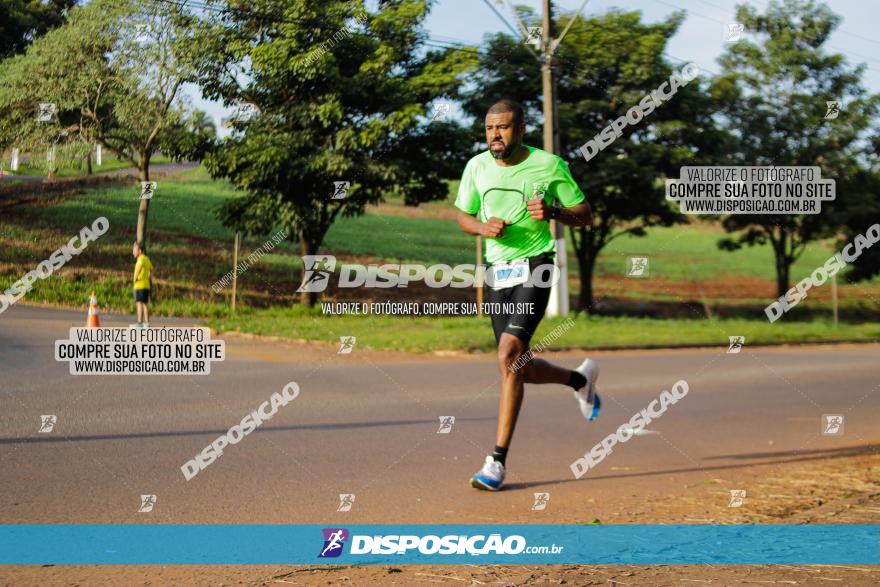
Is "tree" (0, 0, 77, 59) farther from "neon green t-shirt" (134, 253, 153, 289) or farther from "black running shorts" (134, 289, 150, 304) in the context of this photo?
"black running shorts" (134, 289, 150, 304)

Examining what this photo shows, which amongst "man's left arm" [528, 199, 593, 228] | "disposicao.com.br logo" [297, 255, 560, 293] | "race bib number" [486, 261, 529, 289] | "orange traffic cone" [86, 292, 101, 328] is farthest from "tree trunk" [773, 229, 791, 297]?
"race bib number" [486, 261, 529, 289]

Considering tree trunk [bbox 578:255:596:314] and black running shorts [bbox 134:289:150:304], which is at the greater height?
black running shorts [bbox 134:289:150:304]

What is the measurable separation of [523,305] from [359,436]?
242 cm

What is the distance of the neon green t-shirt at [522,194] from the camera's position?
527 cm

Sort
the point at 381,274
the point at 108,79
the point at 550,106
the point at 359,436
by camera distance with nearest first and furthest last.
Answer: the point at 359,436, the point at 108,79, the point at 550,106, the point at 381,274

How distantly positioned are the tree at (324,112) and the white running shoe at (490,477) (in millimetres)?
9994

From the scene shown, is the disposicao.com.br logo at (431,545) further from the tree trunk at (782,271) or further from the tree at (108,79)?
the tree trunk at (782,271)

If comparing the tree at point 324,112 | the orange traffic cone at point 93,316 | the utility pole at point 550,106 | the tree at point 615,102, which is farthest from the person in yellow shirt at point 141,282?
the tree at point 615,102

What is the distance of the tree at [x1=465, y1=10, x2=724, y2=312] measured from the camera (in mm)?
26469

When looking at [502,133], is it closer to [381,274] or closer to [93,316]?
[93,316]

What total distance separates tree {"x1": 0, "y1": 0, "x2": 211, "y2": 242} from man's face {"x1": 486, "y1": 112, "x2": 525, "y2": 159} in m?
8.04

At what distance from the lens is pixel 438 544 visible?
13.4ft

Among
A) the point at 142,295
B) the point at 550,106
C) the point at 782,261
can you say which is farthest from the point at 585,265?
the point at 142,295

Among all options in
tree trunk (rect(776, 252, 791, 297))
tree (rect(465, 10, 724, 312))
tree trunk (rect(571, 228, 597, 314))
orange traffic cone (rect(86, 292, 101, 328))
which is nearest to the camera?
orange traffic cone (rect(86, 292, 101, 328))
